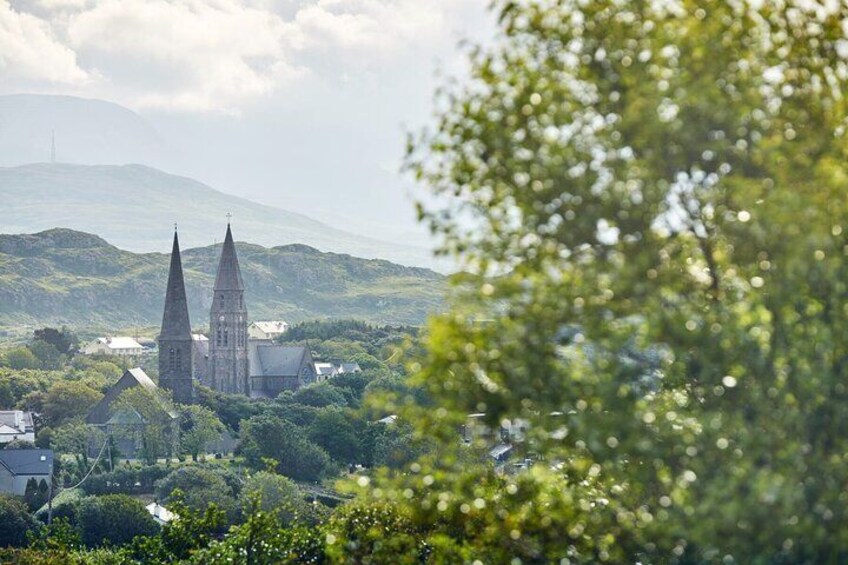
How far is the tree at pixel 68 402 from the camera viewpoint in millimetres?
118188

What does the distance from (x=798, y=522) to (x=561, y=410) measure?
8.48 feet

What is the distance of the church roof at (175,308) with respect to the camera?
135 meters

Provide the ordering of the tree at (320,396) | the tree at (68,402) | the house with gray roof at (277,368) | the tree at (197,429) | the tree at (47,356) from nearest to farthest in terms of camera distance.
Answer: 1. the tree at (197,429)
2. the tree at (68,402)
3. the tree at (320,396)
4. the tree at (47,356)
5. the house with gray roof at (277,368)

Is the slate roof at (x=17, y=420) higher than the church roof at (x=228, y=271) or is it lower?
lower

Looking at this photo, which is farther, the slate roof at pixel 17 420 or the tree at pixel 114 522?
the slate roof at pixel 17 420

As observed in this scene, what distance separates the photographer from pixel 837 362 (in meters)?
12.9

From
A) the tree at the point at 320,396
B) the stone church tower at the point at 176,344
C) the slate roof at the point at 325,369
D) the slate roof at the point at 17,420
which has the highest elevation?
the stone church tower at the point at 176,344

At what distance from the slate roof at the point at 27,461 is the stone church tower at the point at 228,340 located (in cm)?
6129

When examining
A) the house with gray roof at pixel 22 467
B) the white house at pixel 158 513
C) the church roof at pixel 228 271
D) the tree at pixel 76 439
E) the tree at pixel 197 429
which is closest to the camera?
the white house at pixel 158 513

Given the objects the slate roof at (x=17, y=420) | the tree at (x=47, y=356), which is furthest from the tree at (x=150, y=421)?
the tree at (x=47, y=356)

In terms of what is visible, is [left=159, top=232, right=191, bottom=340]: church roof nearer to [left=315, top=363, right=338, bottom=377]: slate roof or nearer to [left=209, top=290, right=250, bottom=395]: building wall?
[left=209, top=290, right=250, bottom=395]: building wall

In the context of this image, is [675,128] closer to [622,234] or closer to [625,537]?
[622,234]

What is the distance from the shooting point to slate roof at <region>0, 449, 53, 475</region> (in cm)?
9406

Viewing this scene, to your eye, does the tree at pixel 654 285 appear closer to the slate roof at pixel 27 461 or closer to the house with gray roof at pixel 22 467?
the house with gray roof at pixel 22 467
